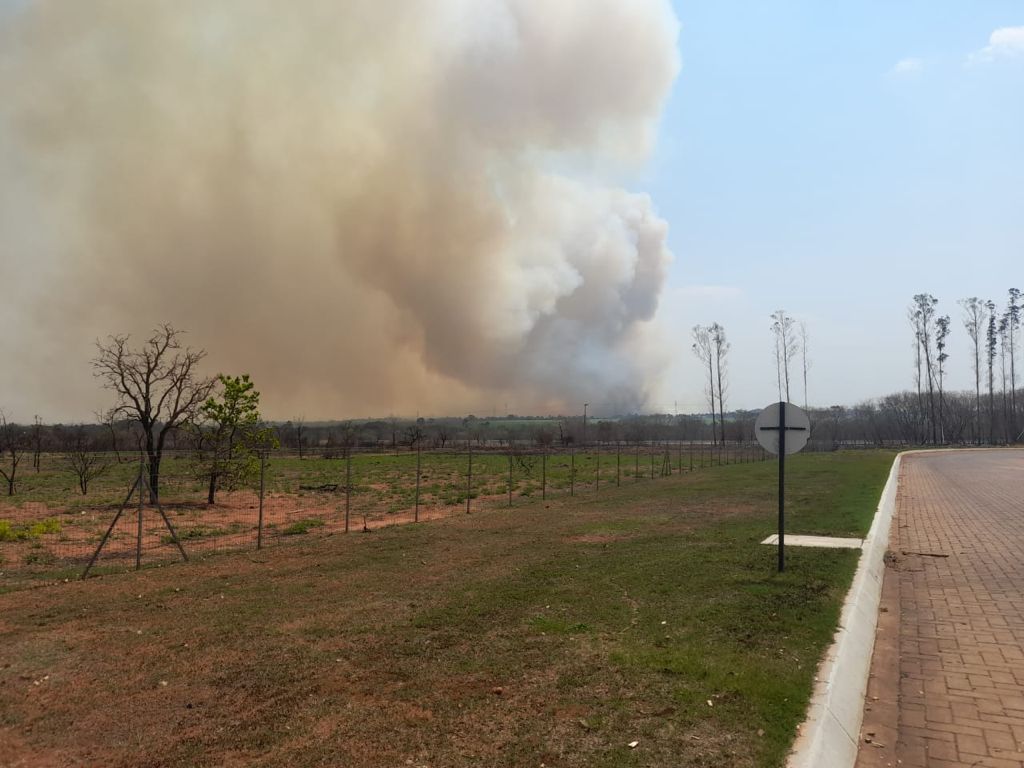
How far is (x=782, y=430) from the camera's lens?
877 centimetres

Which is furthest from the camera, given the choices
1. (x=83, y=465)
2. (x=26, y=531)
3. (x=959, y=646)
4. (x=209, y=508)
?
(x=83, y=465)

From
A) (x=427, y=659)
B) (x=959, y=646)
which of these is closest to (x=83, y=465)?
(x=427, y=659)

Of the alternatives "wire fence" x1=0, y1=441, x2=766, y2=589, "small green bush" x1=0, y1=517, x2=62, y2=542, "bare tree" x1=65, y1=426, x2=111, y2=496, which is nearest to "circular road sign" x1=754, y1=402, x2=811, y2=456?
"wire fence" x1=0, y1=441, x2=766, y2=589

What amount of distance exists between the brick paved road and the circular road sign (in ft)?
7.56

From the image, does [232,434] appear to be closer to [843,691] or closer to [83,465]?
[83,465]

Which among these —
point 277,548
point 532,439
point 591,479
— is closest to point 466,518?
point 277,548

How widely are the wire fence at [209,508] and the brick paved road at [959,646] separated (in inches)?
394

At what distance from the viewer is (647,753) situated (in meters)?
3.76

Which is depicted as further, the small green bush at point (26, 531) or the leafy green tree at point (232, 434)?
the leafy green tree at point (232, 434)

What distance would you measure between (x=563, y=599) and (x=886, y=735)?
385 centimetres

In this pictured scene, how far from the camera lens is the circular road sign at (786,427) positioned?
8727 millimetres

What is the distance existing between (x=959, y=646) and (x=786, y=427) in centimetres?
328

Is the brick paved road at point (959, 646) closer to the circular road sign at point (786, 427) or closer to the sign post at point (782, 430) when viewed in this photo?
the sign post at point (782, 430)

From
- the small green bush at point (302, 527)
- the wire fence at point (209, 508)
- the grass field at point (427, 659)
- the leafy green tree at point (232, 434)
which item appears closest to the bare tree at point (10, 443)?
the wire fence at point (209, 508)
